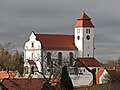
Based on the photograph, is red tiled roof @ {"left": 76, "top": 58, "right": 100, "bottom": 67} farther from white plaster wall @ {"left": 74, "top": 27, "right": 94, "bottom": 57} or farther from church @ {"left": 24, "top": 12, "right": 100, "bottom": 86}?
white plaster wall @ {"left": 74, "top": 27, "right": 94, "bottom": 57}

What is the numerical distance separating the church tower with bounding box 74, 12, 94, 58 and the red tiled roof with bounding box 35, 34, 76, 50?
173cm

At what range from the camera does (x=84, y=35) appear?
117750 millimetres

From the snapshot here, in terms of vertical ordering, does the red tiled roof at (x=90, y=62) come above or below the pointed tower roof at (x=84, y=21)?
below

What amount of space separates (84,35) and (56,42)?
6.79 meters

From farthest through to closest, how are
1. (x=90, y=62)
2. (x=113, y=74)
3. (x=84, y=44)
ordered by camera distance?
(x=84, y=44) → (x=90, y=62) → (x=113, y=74)

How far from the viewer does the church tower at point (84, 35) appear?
117m

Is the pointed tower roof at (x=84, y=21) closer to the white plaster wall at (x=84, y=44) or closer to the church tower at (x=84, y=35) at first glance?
the church tower at (x=84, y=35)

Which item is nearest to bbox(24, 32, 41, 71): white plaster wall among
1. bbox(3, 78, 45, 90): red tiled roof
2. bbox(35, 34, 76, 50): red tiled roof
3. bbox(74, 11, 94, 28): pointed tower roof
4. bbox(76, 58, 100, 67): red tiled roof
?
bbox(35, 34, 76, 50): red tiled roof

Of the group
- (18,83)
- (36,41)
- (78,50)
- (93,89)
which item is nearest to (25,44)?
(36,41)

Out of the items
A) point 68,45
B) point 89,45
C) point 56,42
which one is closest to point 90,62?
point 89,45

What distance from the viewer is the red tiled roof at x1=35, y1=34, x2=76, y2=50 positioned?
11438cm

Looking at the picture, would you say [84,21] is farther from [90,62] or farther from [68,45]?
[90,62]

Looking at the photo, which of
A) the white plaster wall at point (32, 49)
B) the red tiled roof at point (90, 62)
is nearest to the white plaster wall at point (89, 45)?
the red tiled roof at point (90, 62)

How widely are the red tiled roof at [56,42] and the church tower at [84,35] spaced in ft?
5.68
